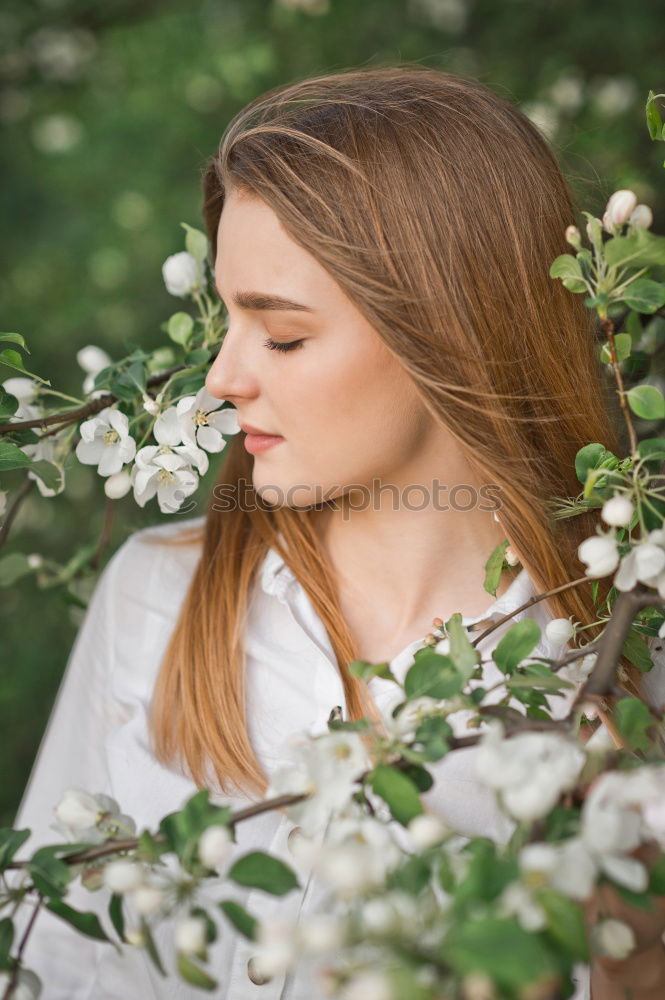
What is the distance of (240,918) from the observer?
66 centimetres

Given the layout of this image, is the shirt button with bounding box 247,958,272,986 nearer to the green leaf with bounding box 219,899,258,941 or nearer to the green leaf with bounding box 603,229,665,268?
the green leaf with bounding box 219,899,258,941

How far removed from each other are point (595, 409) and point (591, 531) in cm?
18

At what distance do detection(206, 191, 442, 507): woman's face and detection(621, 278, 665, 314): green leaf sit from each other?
349 millimetres

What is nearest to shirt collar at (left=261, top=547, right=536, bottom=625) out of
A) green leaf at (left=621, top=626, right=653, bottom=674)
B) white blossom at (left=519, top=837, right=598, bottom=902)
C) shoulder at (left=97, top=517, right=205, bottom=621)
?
shoulder at (left=97, top=517, right=205, bottom=621)

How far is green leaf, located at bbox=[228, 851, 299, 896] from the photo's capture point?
2.19 ft

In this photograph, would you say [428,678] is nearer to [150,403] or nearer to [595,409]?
[150,403]

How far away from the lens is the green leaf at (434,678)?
751 millimetres

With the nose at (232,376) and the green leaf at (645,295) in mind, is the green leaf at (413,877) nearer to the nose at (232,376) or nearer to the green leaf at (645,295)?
the green leaf at (645,295)

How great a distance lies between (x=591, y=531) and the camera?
4.57ft

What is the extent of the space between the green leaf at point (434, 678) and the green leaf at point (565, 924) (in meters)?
0.22

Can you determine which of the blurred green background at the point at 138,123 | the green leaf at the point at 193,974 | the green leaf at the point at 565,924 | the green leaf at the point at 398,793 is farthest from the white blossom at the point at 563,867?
the blurred green background at the point at 138,123

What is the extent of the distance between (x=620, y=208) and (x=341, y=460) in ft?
1.51

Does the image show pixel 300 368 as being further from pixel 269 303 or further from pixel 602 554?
pixel 602 554

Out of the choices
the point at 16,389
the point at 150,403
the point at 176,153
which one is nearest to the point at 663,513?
the point at 150,403
